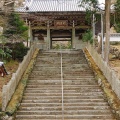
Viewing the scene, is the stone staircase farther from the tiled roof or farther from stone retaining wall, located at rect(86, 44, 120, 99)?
the tiled roof

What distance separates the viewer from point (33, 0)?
30.6 meters

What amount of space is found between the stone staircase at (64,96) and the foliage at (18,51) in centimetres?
162

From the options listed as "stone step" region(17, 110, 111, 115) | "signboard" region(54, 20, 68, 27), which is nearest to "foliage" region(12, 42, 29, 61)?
"stone step" region(17, 110, 111, 115)

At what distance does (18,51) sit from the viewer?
1898 cm

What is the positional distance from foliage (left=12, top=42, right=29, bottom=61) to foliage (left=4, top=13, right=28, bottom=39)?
2.13ft

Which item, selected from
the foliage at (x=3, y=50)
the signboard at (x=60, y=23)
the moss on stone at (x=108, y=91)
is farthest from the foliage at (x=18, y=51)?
the signboard at (x=60, y=23)

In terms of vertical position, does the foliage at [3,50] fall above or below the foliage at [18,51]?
above

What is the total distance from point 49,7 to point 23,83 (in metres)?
15.0

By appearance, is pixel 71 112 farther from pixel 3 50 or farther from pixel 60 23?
pixel 60 23

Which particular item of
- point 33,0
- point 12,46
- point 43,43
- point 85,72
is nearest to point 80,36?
point 43,43

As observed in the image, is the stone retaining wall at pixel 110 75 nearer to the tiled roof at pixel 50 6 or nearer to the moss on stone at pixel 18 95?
the moss on stone at pixel 18 95

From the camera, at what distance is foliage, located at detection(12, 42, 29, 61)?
62.0ft

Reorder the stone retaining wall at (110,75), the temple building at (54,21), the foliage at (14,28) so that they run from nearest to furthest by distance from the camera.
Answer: the stone retaining wall at (110,75), the foliage at (14,28), the temple building at (54,21)

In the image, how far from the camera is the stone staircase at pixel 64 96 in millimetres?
11680
